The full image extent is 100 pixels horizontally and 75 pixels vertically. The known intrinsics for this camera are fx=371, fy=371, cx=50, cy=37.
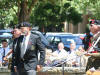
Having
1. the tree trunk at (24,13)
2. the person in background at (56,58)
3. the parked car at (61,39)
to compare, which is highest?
the tree trunk at (24,13)

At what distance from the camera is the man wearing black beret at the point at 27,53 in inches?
304

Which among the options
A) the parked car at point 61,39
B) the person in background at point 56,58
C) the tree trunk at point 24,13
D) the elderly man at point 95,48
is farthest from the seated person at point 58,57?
the parked car at point 61,39

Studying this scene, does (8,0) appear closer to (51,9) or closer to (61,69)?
(61,69)

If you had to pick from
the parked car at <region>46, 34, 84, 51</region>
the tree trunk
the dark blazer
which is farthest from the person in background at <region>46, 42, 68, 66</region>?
the parked car at <region>46, 34, 84, 51</region>

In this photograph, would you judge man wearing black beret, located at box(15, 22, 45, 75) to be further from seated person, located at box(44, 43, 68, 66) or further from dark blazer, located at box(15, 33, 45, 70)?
seated person, located at box(44, 43, 68, 66)

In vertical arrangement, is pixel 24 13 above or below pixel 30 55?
above

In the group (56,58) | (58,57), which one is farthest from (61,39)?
(56,58)

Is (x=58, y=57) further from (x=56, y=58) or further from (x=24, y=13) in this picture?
(x=24, y=13)

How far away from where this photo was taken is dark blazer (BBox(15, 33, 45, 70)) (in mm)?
7723

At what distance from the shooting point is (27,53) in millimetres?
7758

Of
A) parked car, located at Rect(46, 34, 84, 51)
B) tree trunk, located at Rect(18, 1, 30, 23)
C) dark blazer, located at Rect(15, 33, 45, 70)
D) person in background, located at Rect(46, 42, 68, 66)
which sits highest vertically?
tree trunk, located at Rect(18, 1, 30, 23)

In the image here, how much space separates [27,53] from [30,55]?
0.08 metres

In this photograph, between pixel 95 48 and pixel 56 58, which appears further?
pixel 56 58

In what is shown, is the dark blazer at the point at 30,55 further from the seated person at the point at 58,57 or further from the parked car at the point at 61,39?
the parked car at the point at 61,39
